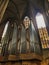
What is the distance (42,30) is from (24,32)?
945 mm

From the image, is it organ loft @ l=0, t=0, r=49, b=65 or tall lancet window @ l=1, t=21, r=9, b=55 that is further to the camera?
tall lancet window @ l=1, t=21, r=9, b=55

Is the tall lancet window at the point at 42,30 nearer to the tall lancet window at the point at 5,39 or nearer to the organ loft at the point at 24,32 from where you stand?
the organ loft at the point at 24,32

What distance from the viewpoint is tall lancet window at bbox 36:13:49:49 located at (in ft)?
29.2

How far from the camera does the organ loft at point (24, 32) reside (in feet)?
27.8

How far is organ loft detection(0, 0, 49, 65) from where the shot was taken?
8.47 m

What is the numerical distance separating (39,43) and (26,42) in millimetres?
656

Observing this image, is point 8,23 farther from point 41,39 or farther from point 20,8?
point 41,39

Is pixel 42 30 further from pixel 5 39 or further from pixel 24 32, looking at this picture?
pixel 5 39

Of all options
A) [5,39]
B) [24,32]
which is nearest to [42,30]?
[24,32]

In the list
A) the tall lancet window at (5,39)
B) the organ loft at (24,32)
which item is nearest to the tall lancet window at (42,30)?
the organ loft at (24,32)

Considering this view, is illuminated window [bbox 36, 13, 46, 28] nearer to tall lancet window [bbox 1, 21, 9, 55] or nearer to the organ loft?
the organ loft

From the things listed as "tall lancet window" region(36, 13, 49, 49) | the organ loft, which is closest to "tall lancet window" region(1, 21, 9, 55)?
the organ loft

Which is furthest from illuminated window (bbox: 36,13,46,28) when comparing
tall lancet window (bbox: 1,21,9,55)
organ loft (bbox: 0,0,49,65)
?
tall lancet window (bbox: 1,21,9,55)

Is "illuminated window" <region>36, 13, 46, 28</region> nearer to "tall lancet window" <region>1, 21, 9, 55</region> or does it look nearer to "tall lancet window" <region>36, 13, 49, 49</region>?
"tall lancet window" <region>36, 13, 49, 49</region>
